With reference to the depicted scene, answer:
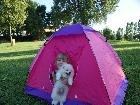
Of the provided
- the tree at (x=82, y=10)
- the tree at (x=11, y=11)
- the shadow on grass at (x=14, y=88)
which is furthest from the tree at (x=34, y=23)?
the shadow on grass at (x=14, y=88)

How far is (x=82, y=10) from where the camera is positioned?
138 feet

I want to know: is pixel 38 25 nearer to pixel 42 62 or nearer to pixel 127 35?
pixel 127 35

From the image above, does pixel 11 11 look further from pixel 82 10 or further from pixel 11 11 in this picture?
pixel 82 10

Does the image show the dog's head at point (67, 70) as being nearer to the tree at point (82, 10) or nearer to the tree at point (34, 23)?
the tree at point (82, 10)

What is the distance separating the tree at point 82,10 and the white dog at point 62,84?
115 ft

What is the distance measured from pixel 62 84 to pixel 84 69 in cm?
58

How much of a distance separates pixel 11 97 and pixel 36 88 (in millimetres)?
645

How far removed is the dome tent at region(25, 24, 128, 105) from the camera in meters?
6.61

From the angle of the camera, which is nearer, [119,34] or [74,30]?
[74,30]

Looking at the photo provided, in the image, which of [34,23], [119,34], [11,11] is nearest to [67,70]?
[11,11]

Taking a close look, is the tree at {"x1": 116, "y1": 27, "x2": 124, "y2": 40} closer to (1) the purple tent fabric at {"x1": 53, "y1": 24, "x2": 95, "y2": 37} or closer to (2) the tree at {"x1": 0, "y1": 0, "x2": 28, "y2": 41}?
(2) the tree at {"x1": 0, "y1": 0, "x2": 28, "y2": 41}

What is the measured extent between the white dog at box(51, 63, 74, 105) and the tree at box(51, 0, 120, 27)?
34953mm

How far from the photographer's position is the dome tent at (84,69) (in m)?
6.61

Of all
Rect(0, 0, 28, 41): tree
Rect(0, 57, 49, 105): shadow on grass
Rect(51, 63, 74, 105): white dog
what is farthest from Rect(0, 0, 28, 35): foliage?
Rect(51, 63, 74, 105): white dog
